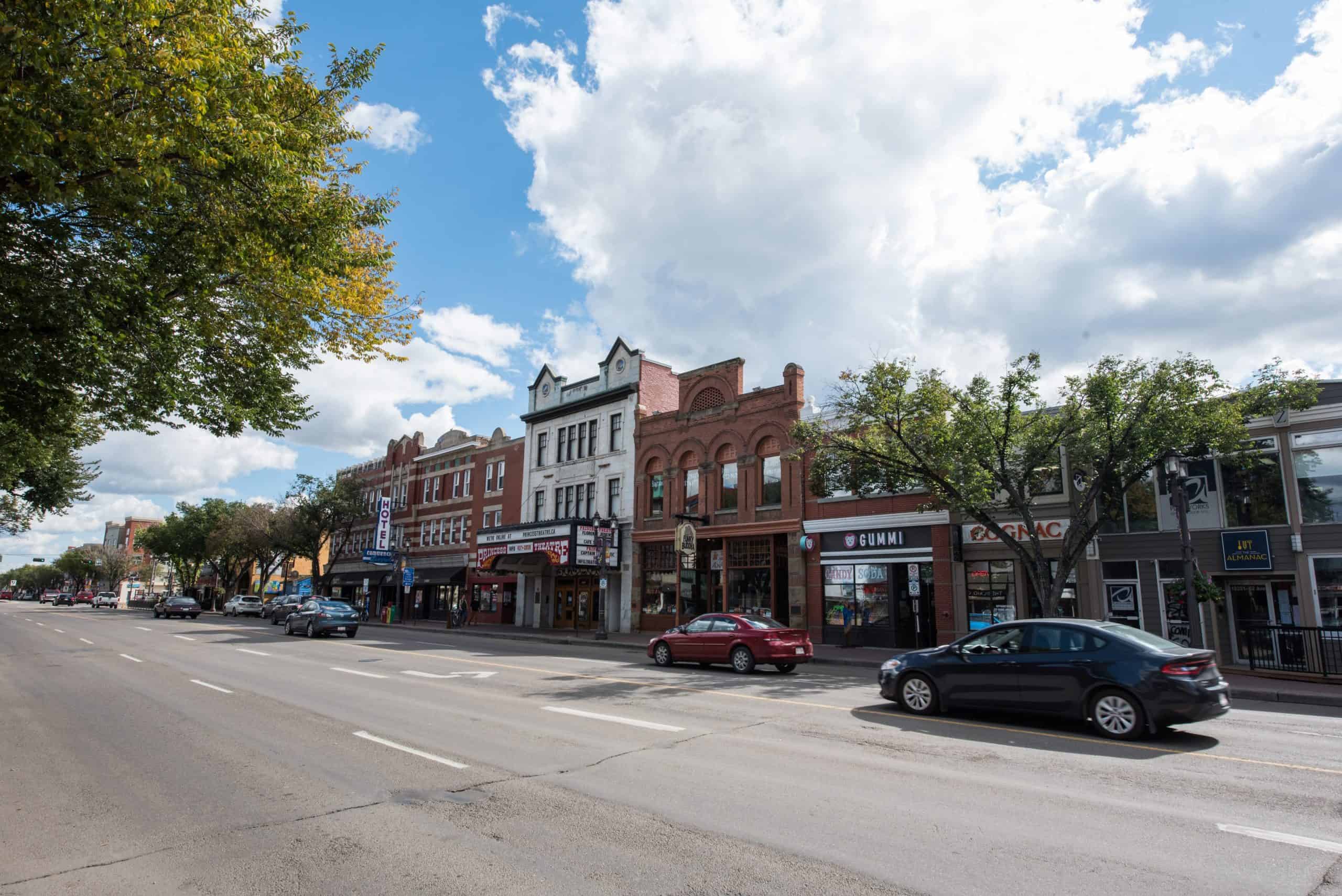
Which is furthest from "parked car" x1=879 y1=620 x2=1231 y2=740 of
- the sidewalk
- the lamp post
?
the sidewalk

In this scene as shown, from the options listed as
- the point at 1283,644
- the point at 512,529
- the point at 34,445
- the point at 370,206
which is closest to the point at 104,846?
the point at 370,206

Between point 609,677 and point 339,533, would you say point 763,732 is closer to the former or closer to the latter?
point 609,677

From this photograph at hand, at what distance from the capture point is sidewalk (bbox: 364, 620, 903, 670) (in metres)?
21.2

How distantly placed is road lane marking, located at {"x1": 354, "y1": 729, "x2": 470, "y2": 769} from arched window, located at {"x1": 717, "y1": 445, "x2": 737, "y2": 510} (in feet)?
73.4

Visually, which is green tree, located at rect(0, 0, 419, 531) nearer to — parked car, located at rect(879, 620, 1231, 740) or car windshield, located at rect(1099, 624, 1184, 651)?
parked car, located at rect(879, 620, 1231, 740)

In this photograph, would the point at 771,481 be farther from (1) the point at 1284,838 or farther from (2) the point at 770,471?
(1) the point at 1284,838

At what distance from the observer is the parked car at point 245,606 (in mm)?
49156

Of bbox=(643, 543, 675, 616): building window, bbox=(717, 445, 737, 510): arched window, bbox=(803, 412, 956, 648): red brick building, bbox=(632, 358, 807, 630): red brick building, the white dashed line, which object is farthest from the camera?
bbox=(643, 543, 675, 616): building window

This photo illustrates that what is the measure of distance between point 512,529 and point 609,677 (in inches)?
892

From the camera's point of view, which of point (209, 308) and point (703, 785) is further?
point (209, 308)

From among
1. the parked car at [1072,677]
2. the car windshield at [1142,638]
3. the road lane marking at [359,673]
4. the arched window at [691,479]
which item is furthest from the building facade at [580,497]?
the car windshield at [1142,638]

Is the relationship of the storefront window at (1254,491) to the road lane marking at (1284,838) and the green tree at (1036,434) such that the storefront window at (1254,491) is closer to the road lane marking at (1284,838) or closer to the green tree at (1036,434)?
the green tree at (1036,434)

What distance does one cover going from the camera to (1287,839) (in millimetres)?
5508

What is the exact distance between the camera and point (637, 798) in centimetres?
648
